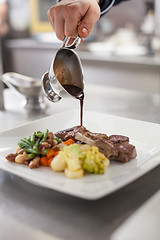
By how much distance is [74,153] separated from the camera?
103 centimetres

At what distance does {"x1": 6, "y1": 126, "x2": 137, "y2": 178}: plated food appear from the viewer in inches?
40.3

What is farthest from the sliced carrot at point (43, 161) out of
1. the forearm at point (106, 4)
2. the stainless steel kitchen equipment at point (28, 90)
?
the forearm at point (106, 4)

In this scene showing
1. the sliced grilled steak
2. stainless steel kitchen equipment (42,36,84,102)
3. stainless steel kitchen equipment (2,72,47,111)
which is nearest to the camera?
the sliced grilled steak

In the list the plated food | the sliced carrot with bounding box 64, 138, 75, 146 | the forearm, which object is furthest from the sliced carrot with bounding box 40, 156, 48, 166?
the forearm

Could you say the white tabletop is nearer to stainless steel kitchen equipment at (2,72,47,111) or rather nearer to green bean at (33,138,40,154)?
green bean at (33,138,40,154)

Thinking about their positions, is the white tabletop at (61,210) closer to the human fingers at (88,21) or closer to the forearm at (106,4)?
the human fingers at (88,21)

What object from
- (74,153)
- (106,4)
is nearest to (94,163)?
(74,153)

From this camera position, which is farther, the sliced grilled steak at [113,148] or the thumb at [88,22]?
the thumb at [88,22]

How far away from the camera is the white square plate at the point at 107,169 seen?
3.03ft

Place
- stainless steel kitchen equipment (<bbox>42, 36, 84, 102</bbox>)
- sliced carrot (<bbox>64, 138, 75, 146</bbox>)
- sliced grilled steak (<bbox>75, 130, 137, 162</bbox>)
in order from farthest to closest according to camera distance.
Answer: stainless steel kitchen equipment (<bbox>42, 36, 84, 102</bbox>) < sliced carrot (<bbox>64, 138, 75, 146</bbox>) < sliced grilled steak (<bbox>75, 130, 137, 162</bbox>)

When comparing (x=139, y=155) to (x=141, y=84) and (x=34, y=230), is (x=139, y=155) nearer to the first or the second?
(x=34, y=230)

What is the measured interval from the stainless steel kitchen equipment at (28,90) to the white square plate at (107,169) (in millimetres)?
325

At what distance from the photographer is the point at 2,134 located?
1.42 meters

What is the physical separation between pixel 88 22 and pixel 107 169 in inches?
32.9
